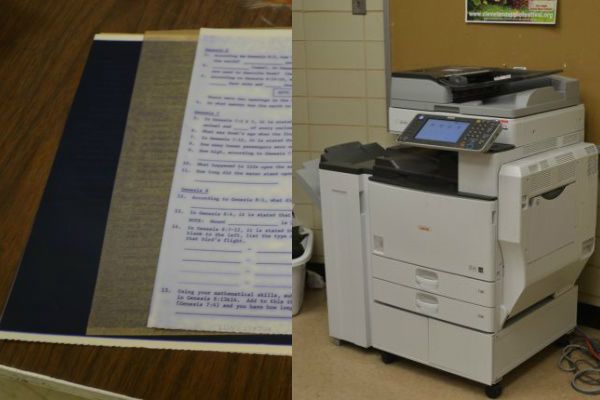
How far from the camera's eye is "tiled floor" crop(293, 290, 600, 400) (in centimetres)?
268

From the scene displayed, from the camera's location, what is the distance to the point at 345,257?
297 cm

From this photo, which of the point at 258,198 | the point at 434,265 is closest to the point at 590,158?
the point at 434,265

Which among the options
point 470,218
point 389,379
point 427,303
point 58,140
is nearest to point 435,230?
point 470,218

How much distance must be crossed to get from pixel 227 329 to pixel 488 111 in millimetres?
1848

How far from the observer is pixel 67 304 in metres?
0.87

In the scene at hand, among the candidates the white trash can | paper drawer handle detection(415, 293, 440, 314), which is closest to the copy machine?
paper drawer handle detection(415, 293, 440, 314)

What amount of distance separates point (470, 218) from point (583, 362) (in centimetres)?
82

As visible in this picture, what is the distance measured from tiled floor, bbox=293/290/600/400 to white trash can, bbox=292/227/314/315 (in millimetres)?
254

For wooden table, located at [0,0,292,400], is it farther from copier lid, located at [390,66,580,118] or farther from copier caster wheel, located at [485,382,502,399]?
copier caster wheel, located at [485,382,502,399]

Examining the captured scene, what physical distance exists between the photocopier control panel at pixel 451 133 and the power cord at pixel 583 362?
3.19 ft

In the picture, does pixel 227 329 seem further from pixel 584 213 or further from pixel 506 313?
pixel 584 213

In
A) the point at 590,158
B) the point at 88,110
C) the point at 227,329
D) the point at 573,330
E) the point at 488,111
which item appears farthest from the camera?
the point at 573,330

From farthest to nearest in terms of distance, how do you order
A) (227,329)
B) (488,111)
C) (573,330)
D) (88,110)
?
(573,330) → (488,111) → (88,110) → (227,329)

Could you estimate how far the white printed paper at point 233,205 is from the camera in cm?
82
